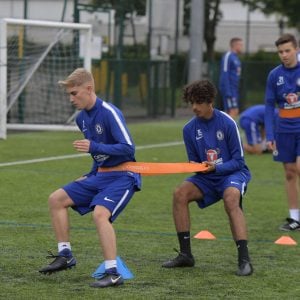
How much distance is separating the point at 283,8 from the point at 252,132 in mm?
17298

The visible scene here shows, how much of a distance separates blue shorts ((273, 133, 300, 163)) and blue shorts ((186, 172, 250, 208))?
7.40 feet

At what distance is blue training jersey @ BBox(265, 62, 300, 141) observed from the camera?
9.87 m

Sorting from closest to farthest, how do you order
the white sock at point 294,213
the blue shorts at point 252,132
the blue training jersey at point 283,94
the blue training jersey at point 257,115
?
the blue training jersey at point 283,94 → the white sock at point 294,213 → the blue shorts at point 252,132 → the blue training jersey at point 257,115

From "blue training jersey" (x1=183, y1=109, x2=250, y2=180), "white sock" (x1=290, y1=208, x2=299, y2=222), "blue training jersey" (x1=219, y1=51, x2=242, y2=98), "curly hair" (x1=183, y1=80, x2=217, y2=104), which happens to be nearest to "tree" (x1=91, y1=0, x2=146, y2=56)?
"blue training jersey" (x1=219, y1=51, x2=242, y2=98)

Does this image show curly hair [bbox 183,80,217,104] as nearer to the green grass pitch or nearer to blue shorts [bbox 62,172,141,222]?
blue shorts [bbox 62,172,141,222]

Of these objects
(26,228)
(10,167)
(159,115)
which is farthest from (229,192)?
(159,115)

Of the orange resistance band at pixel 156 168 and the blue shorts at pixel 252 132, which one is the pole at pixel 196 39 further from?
the orange resistance band at pixel 156 168

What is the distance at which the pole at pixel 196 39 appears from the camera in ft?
82.6

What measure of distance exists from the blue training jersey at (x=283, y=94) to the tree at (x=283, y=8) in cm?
2378

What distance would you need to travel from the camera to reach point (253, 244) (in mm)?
9055

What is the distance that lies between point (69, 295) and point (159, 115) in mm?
19949

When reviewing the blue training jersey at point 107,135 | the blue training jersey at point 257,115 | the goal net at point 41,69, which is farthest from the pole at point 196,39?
the blue training jersey at point 107,135

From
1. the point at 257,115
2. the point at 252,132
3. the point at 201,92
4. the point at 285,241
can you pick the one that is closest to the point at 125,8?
the point at 257,115

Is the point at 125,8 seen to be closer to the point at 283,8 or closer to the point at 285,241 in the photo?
the point at 283,8
